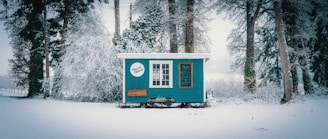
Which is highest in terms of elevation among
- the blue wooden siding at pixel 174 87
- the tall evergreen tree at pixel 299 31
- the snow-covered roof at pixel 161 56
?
the tall evergreen tree at pixel 299 31

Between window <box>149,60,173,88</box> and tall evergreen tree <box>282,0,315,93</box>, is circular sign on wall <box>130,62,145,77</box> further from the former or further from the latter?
tall evergreen tree <box>282,0,315,93</box>

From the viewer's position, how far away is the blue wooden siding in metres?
12.3

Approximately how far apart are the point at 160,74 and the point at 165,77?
276 mm

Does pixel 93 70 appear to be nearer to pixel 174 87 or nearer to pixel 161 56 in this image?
pixel 161 56

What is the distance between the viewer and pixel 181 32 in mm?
20750

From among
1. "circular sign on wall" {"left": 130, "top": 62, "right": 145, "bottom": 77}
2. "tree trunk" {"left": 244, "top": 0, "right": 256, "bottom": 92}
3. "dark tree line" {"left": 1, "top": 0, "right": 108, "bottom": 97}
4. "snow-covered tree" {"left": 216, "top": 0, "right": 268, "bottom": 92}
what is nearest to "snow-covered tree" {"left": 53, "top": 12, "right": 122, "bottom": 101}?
"circular sign on wall" {"left": 130, "top": 62, "right": 145, "bottom": 77}

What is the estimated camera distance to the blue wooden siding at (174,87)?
12312mm

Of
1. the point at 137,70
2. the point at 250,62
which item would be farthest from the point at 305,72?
the point at 137,70

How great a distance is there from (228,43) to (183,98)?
29.2ft

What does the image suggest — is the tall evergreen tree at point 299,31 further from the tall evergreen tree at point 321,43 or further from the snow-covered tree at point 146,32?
the snow-covered tree at point 146,32

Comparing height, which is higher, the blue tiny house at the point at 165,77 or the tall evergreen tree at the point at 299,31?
the tall evergreen tree at the point at 299,31

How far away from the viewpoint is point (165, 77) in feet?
40.8

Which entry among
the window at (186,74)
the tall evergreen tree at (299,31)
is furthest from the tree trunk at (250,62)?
the window at (186,74)

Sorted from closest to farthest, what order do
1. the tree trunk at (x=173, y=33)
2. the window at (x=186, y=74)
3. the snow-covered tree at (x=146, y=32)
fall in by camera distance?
the window at (x=186, y=74) < the snow-covered tree at (x=146, y=32) < the tree trunk at (x=173, y=33)
